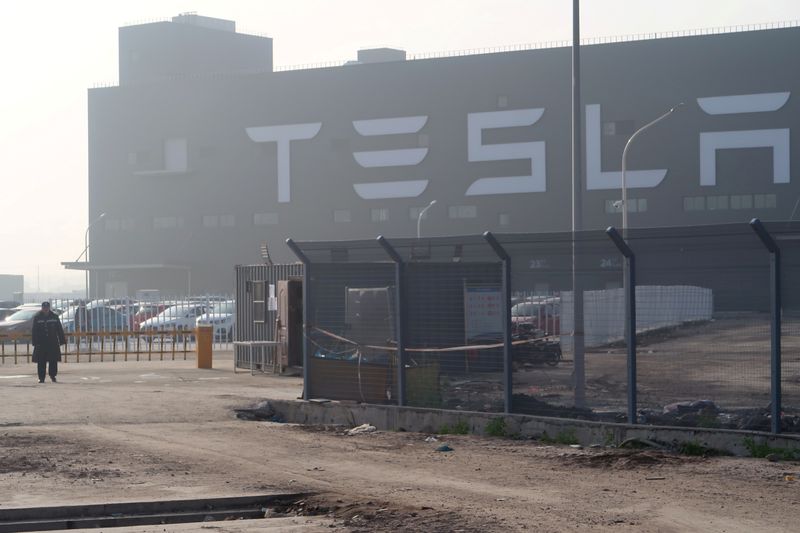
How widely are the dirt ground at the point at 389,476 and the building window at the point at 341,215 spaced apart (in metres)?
56.9

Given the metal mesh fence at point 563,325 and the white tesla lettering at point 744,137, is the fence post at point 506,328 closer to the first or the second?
the metal mesh fence at point 563,325

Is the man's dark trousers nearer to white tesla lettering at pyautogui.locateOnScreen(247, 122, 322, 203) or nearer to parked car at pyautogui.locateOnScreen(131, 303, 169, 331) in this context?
parked car at pyautogui.locateOnScreen(131, 303, 169, 331)

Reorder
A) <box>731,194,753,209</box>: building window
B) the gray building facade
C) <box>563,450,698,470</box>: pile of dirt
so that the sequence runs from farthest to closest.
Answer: the gray building facade → <box>731,194,753,209</box>: building window → <box>563,450,698,470</box>: pile of dirt

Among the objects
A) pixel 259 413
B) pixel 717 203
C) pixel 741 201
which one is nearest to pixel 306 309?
pixel 259 413

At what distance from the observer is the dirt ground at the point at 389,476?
940cm

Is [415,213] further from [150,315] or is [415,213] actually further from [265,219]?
[150,315]

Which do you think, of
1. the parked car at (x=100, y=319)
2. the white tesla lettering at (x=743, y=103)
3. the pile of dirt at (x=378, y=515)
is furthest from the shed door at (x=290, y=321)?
the white tesla lettering at (x=743, y=103)

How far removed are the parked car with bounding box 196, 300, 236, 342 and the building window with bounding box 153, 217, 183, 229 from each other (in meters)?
42.6

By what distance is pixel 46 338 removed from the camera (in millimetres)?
24344

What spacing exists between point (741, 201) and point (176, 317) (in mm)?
38464

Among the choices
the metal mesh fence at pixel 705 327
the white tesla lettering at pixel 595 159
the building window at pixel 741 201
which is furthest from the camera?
the white tesla lettering at pixel 595 159

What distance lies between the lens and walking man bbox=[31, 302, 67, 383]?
24281 mm

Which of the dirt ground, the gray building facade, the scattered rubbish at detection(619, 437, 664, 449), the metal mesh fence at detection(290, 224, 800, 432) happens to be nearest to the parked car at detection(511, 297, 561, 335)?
the metal mesh fence at detection(290, 224, 800, 432)

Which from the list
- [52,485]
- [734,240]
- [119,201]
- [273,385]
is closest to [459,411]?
[734,240]
